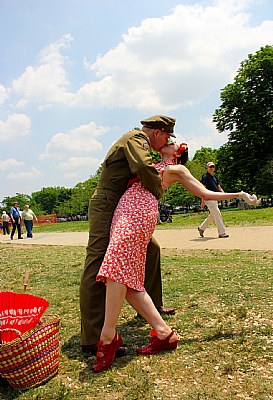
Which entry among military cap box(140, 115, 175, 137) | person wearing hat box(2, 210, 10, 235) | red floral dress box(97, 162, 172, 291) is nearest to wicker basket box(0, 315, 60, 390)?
red floral dress box(97, 162, 172, 291)

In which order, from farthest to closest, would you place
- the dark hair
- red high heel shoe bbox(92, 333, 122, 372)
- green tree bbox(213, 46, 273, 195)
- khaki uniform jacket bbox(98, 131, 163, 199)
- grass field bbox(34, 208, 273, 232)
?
green tree bbox(213, 46, 273, 195) → grass field bbox(34, 208, 273, 232) → the dark hair → khaki uniform jacket bbox(98, 131, 163, 199) → red high heel shoe bbox(92, 333, 122, 372)

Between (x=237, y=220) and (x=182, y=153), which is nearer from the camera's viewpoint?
(x=182, y=153)

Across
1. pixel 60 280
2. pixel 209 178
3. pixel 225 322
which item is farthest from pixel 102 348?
pixel 209 178

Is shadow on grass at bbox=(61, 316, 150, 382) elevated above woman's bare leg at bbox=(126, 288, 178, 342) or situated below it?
below

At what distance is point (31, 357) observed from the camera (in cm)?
268

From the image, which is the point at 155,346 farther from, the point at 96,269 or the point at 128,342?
the point at 96,269

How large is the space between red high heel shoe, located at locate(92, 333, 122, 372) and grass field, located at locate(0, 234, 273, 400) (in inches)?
2.4

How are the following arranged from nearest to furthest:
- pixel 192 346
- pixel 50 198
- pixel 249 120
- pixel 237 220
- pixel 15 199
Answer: pixel 192 346, pixel 237 220, pixel 249 120, pixel 15 199, pixel 50 198

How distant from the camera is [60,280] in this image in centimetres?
638

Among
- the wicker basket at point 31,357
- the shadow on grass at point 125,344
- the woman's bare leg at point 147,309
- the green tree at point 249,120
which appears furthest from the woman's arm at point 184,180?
the green tree at point 249,120

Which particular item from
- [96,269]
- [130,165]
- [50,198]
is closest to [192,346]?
[96,269]

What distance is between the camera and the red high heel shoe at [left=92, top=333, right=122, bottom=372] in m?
2.93

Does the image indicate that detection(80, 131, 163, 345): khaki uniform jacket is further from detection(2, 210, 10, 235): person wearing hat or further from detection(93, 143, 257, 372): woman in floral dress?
detection(2, 210, 10, 235): person wearing hat

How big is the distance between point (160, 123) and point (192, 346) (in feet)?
5.95
